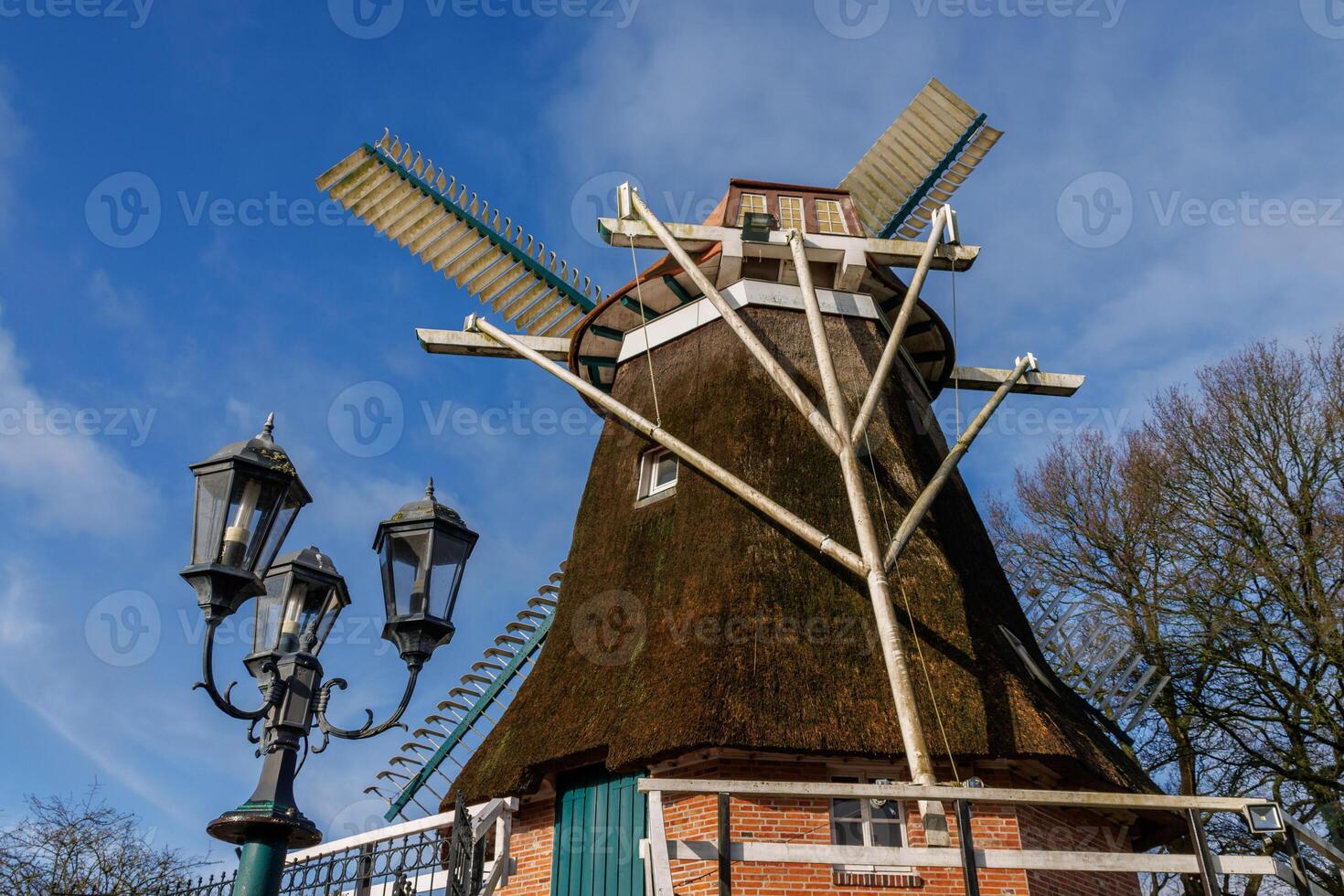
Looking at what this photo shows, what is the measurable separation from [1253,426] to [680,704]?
38.5ft

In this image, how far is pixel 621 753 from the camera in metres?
7.92

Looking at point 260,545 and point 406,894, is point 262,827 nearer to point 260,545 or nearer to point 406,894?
point 260,545

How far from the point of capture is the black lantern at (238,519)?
4562mm

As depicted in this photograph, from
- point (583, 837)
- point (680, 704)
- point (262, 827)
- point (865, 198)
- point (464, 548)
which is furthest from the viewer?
point (865, 198)

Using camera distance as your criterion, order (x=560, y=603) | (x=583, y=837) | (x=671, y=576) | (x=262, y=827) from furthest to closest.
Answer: (x=560, y=603) → (x=671, y=576) → (x=583, y=837) → (x=262, y=827)

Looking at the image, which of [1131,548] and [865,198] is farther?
[1131,548]

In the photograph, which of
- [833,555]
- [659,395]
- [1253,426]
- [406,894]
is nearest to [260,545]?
[406,894]

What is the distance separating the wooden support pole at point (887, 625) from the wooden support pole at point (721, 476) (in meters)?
0.19

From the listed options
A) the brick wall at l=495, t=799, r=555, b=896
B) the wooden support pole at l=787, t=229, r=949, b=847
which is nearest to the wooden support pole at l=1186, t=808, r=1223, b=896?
the wooden support pole at l=787, t=229, r=949, b=847

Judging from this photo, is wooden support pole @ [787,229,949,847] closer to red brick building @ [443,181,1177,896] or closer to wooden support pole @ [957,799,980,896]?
red brick building @ [443,181,1177,896]

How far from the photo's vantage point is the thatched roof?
25.9 feet

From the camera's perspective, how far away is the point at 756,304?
11367mm

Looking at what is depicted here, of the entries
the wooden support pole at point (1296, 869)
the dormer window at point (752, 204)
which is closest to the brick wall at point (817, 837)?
the wooden support pole at point (1296, 869)

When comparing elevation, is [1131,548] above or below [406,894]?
above
